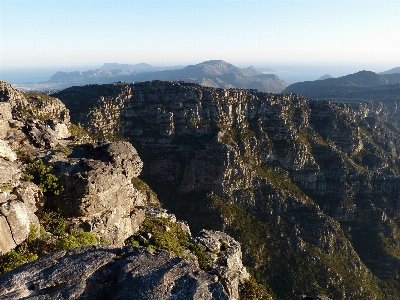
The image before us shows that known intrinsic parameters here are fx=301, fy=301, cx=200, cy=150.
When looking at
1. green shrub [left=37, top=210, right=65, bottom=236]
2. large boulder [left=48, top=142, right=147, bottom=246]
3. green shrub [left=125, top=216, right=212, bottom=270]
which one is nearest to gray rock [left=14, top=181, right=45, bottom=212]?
green shrub [left=37, top=210, right=65, bottom=236]

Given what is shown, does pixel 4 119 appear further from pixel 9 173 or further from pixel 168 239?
pixel 168 239

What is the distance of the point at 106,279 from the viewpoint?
1639cm

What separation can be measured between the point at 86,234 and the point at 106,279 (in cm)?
1305

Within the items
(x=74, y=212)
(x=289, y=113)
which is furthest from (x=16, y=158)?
(x=289, y=113)

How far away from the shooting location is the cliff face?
310ft

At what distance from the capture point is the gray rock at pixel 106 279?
15.0 meters

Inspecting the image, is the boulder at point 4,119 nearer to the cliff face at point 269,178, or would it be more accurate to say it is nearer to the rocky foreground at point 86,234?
the rocky foreground at point 86,234

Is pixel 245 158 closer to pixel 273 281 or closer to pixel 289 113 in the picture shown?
pixel 289 113

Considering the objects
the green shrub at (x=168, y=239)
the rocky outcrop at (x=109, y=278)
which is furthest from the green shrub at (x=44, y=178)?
the rocky outcrop at (x=109, y=278)

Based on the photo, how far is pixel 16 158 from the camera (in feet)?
96.3

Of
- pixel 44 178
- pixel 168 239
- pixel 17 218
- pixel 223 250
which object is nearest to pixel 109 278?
pixel 17 218

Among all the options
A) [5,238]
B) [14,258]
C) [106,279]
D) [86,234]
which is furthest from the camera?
[86,234]

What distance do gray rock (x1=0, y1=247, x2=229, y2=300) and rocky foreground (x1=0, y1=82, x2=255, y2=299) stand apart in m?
0.05

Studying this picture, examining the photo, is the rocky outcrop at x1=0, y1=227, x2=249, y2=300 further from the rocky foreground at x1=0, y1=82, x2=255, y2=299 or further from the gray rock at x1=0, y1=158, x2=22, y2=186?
the gray rock at x1=0, y1=158, x2=22, y2=186
